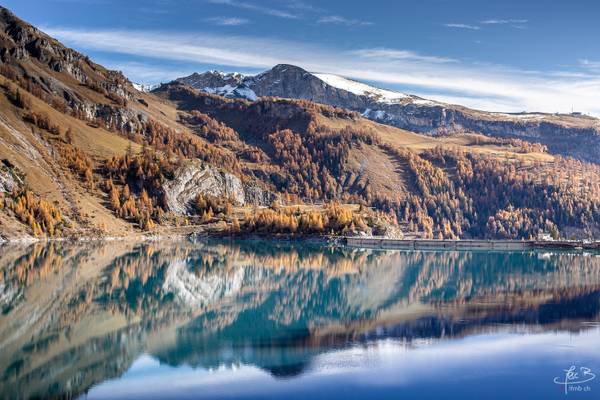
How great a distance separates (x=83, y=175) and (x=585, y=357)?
15166 cm

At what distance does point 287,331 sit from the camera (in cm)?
5769

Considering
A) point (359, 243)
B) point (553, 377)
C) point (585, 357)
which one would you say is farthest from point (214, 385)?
point (359, 243)

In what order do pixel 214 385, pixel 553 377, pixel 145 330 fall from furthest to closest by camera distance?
pixel 145 330
pixel 553 377
pixel 214 385

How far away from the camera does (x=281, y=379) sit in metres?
42.1

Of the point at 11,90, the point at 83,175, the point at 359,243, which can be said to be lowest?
the point at 359,243

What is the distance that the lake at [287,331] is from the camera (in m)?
41.1

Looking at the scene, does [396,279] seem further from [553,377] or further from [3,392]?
[3,392]
